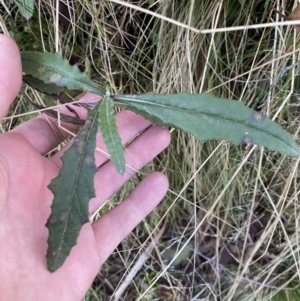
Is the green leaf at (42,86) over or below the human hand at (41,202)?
over

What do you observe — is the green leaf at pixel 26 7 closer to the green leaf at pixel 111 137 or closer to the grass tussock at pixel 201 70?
the grass tussock at pixel 201 70

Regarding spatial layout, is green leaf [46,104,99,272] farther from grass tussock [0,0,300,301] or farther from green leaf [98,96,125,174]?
grass tussock [0,0,300,301]

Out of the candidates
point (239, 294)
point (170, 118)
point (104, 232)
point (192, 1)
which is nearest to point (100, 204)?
point (104, 232)

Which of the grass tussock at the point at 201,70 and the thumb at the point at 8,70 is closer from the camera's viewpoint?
the thumb at the point at 8,70

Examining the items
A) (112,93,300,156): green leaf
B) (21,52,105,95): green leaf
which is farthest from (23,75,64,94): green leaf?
(112,93,300,156): green leaf

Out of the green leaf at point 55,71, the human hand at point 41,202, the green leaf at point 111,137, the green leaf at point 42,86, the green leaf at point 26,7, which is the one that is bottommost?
the human hand at point 41,202

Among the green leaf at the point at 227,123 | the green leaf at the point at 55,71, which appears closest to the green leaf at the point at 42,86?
the green leaf at the point at 55,71

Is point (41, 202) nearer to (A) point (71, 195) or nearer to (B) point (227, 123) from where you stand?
(A) point (71, 195)
